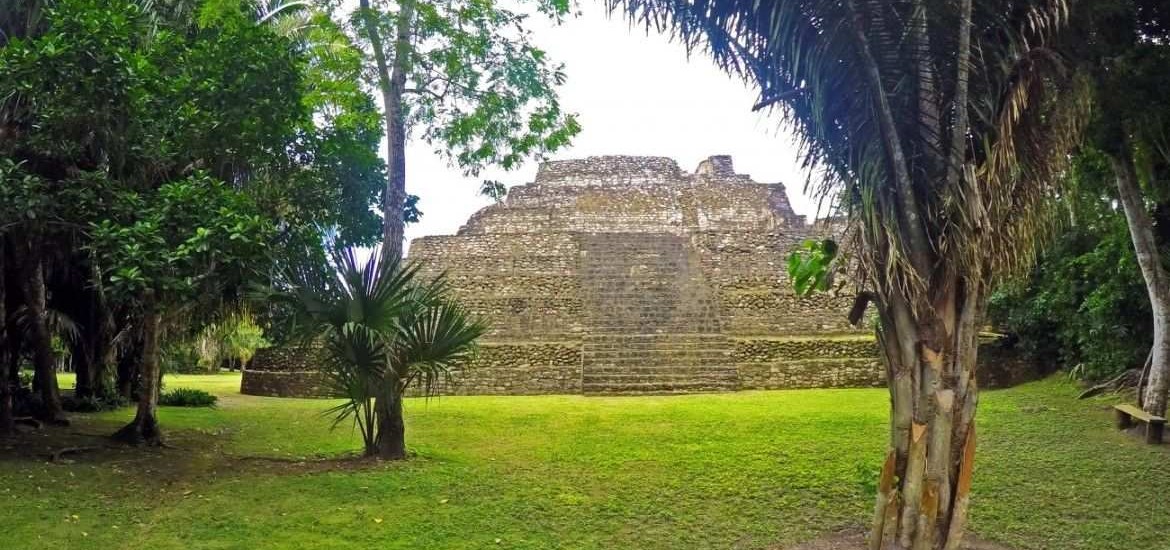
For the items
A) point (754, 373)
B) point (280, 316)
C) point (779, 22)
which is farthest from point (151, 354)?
point (754, 373)

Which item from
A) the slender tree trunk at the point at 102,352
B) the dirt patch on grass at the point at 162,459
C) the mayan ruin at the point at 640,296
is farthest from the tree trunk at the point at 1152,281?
the slender tree trunk at the point at 102,352

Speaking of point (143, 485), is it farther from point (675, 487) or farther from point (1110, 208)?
point (1110, 208)

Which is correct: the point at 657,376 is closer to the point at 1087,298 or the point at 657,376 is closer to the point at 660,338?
the point at 660,338

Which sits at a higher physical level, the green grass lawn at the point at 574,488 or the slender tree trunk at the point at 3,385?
the slender tree trunk at the point at 3,385

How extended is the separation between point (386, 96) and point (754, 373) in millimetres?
8058

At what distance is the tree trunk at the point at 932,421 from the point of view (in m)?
4.75

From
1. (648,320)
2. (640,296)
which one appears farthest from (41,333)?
(640,296)

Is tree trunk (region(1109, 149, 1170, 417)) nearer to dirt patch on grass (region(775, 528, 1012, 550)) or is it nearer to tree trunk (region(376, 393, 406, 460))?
dirt patch on grass (region(775, 528, 1012, 550))

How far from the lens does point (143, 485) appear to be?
23.3ft

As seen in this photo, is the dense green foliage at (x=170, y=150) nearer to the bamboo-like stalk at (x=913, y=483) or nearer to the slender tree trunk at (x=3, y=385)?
the slender tree trunk at (x=3, y=385)

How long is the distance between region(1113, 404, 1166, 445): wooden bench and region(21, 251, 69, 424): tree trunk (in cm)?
1108

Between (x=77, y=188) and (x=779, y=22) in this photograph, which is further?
(x=77, y=188)

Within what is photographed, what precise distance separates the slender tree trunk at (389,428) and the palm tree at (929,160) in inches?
176

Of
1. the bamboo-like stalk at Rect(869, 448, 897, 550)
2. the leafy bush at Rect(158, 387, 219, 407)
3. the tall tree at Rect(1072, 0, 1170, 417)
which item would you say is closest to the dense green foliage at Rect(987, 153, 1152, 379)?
the tall tree at Rect(1072, 0, 1170, 417)
